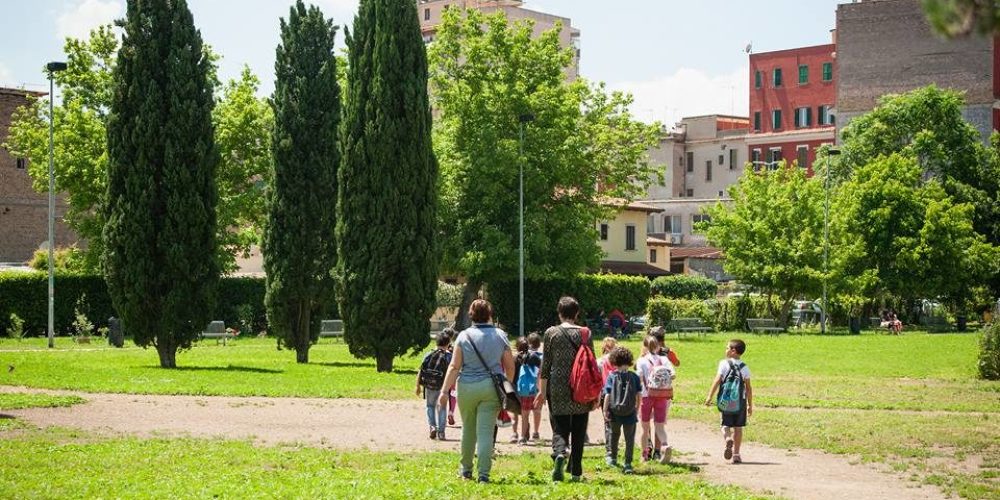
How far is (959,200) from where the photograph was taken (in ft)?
259

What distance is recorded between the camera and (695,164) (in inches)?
4764

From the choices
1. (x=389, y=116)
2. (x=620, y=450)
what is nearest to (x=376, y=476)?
(x=620, y=450)

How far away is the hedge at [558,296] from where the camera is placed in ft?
210

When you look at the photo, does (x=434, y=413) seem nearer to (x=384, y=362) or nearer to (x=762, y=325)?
(x=384, y=362)

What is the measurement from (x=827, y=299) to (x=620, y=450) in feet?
184

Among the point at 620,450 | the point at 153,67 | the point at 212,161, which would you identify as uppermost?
the point at 153,67

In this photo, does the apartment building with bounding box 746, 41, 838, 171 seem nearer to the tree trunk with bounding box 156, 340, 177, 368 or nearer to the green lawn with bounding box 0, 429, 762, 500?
the tree trunk with bounding box 156, 340, 177, 368

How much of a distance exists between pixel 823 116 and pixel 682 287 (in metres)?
35.9

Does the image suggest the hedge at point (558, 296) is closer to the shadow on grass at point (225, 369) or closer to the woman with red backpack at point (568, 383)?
the shadow on grass at point (225, 369)

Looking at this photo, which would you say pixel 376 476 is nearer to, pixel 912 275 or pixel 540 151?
pixel 540 151

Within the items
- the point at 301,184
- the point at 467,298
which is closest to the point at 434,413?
the point at 301,184

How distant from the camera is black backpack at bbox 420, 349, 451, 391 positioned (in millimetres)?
19172

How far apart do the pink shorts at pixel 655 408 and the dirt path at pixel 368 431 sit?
70 centimetres

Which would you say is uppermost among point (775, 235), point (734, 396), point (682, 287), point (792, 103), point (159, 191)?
point (792, 103)
